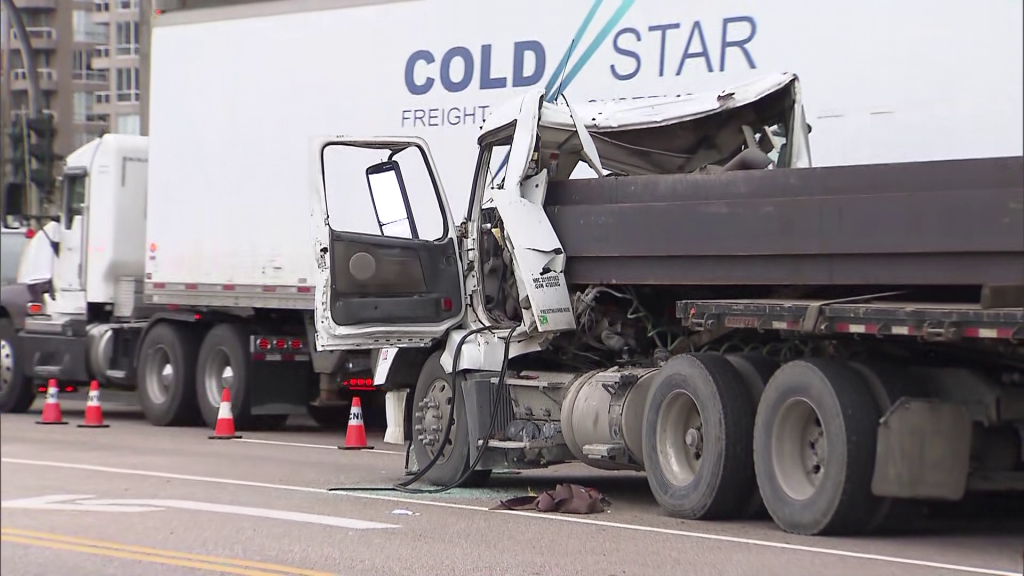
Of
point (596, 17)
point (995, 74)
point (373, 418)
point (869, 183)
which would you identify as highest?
point (596, 17)

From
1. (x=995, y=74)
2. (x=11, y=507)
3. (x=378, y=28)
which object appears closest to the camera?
(x=11, y=507)

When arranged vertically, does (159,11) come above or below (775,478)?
above

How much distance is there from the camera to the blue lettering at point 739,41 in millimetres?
13758

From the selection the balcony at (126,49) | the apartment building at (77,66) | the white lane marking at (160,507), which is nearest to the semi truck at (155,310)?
the apartment building at (77,66)

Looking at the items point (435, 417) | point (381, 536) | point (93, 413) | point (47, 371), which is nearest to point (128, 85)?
point (47, 371)

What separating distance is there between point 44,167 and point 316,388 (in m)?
Answer: 4.45

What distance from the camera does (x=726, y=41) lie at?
13.9 meters

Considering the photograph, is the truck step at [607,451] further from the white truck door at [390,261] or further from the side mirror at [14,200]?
the side mirror at [14,200]

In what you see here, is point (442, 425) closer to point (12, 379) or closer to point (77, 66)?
point (77, 66)

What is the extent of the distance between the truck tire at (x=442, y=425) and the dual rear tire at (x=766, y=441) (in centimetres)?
193

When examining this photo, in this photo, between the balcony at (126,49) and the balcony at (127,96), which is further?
the balcony at (127,96)

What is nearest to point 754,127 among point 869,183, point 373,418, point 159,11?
point 869,183

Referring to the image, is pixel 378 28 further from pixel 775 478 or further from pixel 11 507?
pixel 11 507

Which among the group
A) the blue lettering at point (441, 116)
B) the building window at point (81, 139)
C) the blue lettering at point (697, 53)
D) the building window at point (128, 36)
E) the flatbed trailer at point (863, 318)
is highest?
the building window at point (128, 36)
